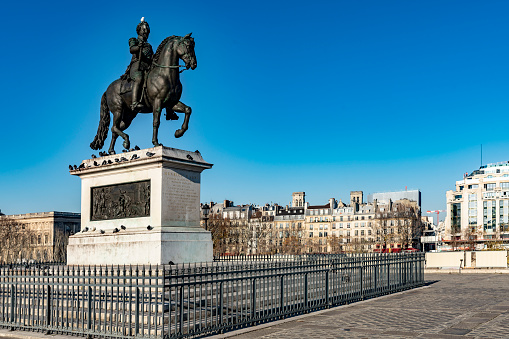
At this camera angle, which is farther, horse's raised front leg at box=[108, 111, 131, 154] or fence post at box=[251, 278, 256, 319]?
horse's raised front leg at box=[108, 111, 131, 154]

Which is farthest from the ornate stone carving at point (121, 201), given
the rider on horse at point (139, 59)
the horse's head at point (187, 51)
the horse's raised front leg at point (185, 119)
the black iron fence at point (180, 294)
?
the horse's head at point (187, 51)

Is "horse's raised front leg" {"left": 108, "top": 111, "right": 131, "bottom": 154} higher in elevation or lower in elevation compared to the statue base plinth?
higher

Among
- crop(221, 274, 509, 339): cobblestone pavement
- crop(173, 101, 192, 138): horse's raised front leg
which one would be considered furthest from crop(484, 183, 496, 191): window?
crop(173, 101, 192, 138): horse's raised front leg

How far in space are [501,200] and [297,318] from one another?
483 feet

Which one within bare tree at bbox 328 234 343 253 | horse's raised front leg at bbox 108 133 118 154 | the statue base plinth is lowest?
bare tree at bbox 328 234 343 253

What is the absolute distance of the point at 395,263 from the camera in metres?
22.1

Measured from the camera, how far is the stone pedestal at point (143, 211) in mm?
18953

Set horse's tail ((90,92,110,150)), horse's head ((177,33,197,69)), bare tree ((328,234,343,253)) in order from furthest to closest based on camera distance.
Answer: bare tree ((328,234,343,253)), horse's tail ((90,92,110,150)), horse's head ((177,33,197,69))

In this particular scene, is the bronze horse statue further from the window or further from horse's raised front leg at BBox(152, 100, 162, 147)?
the window

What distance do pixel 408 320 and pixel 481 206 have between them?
488 feet

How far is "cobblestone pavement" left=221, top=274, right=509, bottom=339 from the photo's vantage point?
12.4 metres

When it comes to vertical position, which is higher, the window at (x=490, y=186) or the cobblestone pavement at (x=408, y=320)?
the window at (x=490, y=186)

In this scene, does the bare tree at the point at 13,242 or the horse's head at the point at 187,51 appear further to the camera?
the bare tree at the point at 13,242

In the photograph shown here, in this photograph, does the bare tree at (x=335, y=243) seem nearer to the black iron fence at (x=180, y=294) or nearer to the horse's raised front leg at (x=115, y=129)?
the black iron fence at (x=180, y=294)
